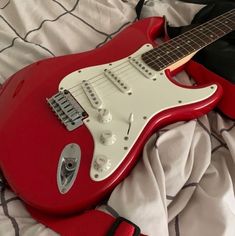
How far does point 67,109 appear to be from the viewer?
630 millimetres

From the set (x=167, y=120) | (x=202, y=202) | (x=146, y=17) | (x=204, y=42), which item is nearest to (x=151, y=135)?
(x=167, y=120)

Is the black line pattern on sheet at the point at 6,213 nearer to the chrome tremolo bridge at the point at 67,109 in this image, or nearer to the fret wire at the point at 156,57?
the chrome tremolo bridge at the point at 67,109

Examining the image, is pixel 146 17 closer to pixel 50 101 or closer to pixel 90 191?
pixel 50 101

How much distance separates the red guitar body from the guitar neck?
0.06 m

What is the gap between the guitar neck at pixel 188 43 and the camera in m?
0.72

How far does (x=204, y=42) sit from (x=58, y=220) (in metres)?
0.45

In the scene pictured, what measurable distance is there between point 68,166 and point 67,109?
11cm

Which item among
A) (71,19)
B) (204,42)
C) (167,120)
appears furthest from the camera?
(71,19)

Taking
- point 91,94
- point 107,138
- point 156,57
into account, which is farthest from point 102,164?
point 156,57

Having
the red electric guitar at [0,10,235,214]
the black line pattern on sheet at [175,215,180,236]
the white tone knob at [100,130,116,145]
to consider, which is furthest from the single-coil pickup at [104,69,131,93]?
the black line pattern on sheet at [175,215,180,236]

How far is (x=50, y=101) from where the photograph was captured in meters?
0.65

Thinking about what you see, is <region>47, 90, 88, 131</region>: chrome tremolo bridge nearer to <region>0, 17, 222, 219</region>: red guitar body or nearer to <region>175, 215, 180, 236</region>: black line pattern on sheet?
<region>0, 17, 222, 219</region>: red guitar body

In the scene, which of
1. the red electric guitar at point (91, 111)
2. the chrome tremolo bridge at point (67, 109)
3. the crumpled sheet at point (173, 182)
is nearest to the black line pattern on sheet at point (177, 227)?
the crumpled sheet at point (173, 182)

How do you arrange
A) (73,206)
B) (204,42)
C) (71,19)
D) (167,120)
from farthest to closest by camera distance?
(71,19) → (204,42) → (167,120) → (73,206)
